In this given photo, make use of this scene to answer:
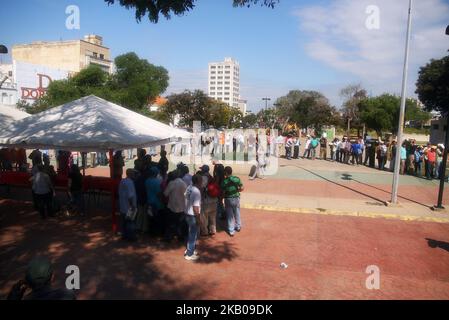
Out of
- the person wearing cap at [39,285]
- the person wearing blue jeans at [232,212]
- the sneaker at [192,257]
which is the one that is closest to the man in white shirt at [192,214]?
the sneaker at [192,257]

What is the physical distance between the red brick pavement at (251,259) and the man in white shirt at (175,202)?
38 centimetres

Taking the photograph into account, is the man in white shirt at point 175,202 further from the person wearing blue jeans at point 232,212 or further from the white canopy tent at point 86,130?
the white canopy tent at point 86,130

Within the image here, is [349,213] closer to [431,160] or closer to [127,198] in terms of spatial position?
[127,198]

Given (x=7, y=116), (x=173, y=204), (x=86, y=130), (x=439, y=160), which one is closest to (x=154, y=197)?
(x=173, y=204)

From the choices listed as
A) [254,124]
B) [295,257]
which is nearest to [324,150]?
[295,257]

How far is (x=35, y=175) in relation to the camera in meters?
9.38

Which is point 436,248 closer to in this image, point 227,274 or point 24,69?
point 227,274

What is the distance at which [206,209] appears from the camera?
8.47 m

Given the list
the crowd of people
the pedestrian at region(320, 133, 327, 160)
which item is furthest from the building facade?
the crowd of people

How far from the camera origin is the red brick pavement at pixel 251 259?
5996 mm

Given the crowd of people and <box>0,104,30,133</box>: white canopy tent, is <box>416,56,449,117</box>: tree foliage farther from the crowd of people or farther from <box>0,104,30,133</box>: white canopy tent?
<box>0,104,30,133</box>: white canopy tent

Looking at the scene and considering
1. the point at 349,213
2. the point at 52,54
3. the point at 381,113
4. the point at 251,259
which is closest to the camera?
the point at 251,259

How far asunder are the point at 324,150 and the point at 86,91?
27.1m

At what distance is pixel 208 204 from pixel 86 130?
335cm
